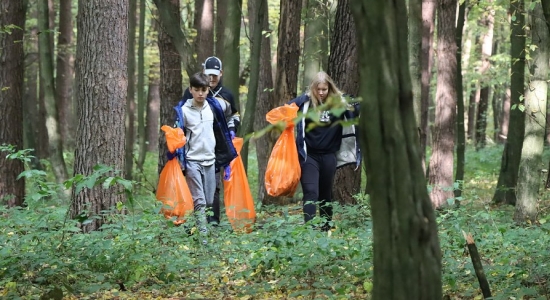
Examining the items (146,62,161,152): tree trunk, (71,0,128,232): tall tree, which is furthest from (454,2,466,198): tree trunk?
(146,62,161,152): tree trunk

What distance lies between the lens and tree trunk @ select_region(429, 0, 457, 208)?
525 inches

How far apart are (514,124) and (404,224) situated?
1129 cm

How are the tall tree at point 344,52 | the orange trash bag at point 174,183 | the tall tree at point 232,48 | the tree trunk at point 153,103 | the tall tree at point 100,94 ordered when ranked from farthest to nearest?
the tree trunk at point 153,103
the tall tree at point 232,48
the tall tree at point 344,52
the orange trash bag at point 174,183
the tall tree at point 100,94

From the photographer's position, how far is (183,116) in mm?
8570

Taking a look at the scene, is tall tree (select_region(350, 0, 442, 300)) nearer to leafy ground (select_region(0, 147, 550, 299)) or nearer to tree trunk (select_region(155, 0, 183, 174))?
leafy ground (select_region(0, 147, 550, 299))

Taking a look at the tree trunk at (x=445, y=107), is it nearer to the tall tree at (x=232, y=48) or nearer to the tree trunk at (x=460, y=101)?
the tree trunk at (x=460, y=101)

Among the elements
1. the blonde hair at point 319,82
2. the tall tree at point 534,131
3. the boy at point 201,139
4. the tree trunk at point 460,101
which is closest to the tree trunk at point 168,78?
the boy at point 201,139

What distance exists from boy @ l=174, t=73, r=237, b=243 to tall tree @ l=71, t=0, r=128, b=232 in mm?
783

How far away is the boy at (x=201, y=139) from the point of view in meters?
8.52

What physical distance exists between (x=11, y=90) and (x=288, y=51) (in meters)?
4.62

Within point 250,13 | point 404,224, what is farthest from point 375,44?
point 250,13

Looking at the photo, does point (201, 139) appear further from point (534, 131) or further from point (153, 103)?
point (153, 103)

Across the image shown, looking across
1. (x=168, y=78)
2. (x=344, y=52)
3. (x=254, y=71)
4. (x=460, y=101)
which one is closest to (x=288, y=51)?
(x=254, y=71)

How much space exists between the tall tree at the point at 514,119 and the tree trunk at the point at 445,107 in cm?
101
